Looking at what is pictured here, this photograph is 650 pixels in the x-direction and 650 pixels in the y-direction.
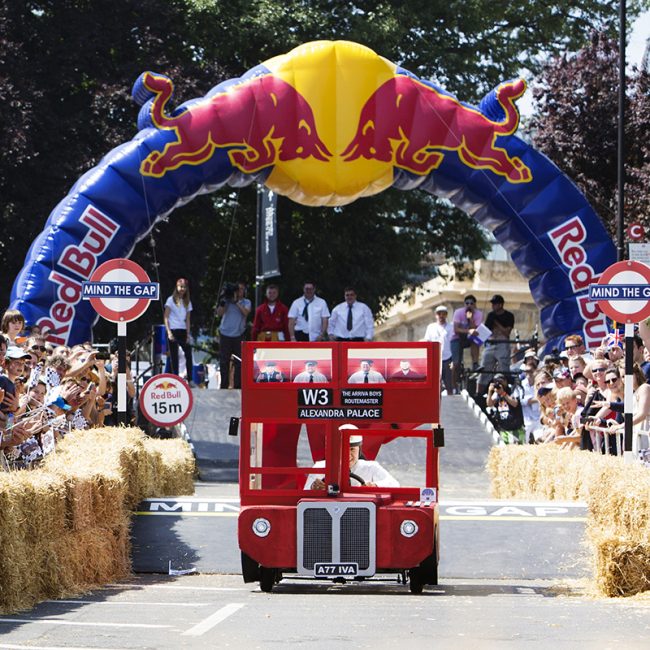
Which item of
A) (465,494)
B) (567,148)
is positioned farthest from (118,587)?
(567,148)

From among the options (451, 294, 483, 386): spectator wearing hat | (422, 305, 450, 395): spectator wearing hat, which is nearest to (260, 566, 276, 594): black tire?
(422, 305, 450, 395): spectator wearing hat

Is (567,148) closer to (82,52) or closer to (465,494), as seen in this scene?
(82,52)

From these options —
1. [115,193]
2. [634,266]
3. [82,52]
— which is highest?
[82,52]

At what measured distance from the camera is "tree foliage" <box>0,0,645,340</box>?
1282 inches

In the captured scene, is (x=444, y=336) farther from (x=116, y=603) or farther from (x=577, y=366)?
(x=116, y=603)

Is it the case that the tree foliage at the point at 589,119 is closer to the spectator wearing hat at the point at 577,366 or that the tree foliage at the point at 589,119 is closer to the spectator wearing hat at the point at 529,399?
the spectator wearing hat at the point at 529,399

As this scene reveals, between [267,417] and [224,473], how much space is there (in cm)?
1181

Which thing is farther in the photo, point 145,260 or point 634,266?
point 145,260

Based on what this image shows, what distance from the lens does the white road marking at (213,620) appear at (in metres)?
10.0

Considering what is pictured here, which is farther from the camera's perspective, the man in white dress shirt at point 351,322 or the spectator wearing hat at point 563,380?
the man in white dress shirt at point 351,322

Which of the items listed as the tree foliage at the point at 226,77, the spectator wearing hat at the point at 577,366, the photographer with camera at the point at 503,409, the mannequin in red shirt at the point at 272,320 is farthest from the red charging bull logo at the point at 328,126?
the tree foliage at the point at 226,77

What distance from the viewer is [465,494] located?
22.0 metres

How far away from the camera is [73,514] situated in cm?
1306

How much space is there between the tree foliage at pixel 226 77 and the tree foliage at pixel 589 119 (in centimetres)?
323
